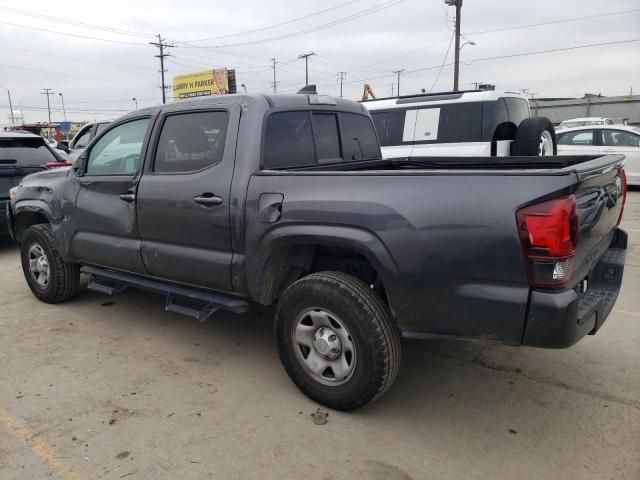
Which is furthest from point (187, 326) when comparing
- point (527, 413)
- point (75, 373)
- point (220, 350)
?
point (527, 413)

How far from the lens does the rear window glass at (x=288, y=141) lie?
3381mm

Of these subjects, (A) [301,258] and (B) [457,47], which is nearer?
(A) [301,258]

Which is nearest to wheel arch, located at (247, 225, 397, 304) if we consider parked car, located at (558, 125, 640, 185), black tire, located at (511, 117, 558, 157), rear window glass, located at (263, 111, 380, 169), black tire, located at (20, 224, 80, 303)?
rear window glass, located at (263, 111, 380, 169)

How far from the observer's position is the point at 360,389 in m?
2.86

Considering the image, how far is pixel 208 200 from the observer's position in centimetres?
334

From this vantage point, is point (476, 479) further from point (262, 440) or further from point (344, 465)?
point (262, 440)

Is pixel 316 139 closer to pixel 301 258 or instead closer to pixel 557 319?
pixel 301 258

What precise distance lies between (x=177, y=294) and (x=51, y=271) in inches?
75.2

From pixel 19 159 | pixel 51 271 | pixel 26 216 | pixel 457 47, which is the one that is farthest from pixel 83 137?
pixel 457 47

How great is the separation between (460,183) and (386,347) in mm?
964

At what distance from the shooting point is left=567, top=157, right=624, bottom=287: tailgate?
8.02 ft

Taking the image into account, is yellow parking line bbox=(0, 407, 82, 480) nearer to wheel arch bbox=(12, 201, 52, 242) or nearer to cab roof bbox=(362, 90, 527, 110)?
wheel arch bbox=(12, 201, 52, 242)

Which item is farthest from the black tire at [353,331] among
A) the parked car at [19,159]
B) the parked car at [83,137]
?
the parked car at [83,137]

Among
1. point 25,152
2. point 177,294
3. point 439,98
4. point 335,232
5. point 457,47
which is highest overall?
point 457,47
